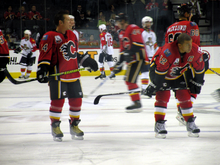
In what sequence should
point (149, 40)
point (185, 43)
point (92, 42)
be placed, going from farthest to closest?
1. point (92, 42)
2. point (149, 40)
3. point (185, 43)

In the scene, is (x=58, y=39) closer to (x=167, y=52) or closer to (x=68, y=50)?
(x=68, y=50)

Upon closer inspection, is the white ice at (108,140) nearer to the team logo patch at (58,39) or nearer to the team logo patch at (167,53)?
the team logo patch at (167,53)

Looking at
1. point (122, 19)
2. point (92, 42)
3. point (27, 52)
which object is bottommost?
point (27, 52)

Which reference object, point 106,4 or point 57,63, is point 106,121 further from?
point 106,4

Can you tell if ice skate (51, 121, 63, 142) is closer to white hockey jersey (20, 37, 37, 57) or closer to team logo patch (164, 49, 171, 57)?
team logo patch (164, 49, 171, 57)

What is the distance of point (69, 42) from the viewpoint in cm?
283

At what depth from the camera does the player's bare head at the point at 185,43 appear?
2.69m

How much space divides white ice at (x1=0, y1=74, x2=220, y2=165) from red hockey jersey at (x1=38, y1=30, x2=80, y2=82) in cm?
63

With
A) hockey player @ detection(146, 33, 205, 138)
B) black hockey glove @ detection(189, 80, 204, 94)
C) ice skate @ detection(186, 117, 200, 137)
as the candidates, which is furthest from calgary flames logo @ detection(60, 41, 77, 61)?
ice skate @ detection(186, 117, 200, 137)

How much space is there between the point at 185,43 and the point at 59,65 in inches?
42.4

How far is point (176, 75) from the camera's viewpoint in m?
2.92

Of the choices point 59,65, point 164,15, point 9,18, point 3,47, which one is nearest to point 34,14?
point 9,18

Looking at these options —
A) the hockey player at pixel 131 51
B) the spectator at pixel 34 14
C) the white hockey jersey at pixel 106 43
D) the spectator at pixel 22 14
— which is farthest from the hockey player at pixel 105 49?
the hockey player at pixel 131 51

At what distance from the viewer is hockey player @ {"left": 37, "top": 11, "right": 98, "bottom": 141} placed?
2.73 m
